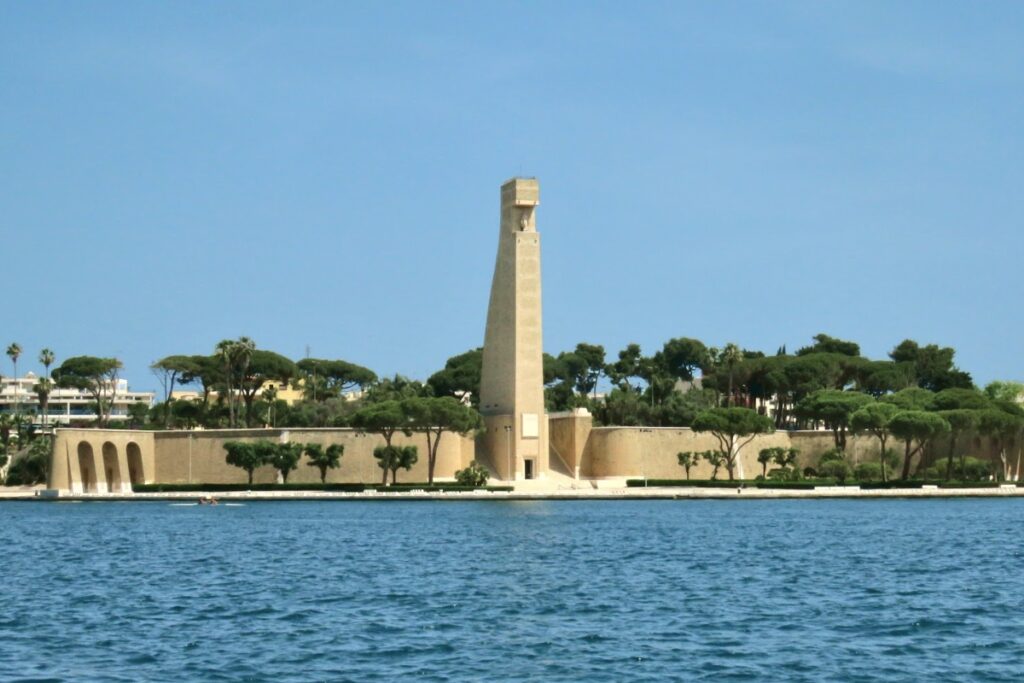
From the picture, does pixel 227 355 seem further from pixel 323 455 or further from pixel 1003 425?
pixel 1003 425

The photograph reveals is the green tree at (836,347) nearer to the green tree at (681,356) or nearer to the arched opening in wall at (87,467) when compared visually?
the green tree at (681,356)

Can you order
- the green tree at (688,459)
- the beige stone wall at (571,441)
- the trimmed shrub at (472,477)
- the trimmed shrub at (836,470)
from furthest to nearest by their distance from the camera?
1. the beige stone wall at (571,441)
2. the green tree at (688,459)
3. the trimmed shrub at (836,470)
4. the trimmed shrub at (472,477)

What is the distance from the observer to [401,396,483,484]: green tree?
75.1 m

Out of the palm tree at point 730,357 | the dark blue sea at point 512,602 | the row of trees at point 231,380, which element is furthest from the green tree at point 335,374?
the dark blue sea at point 512,602

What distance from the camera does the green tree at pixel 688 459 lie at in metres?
84.1

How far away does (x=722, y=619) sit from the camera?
27.2 m

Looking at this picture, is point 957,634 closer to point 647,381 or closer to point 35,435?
point 35,435

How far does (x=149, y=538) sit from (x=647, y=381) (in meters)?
68.4

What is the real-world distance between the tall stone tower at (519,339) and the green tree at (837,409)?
16.0 meters

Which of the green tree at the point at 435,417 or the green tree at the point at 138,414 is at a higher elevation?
the green tree at the point at 138,414

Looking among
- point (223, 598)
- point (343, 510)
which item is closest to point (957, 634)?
point (223, 598)

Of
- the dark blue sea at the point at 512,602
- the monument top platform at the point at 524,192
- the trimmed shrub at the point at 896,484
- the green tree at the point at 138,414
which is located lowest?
the dark blue sea at the point at 512,602

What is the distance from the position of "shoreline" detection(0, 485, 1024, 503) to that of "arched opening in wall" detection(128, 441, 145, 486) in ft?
20.0

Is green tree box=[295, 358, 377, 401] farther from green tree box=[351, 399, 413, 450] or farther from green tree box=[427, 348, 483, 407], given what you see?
green tree box=[351, 399, 413, 450]
